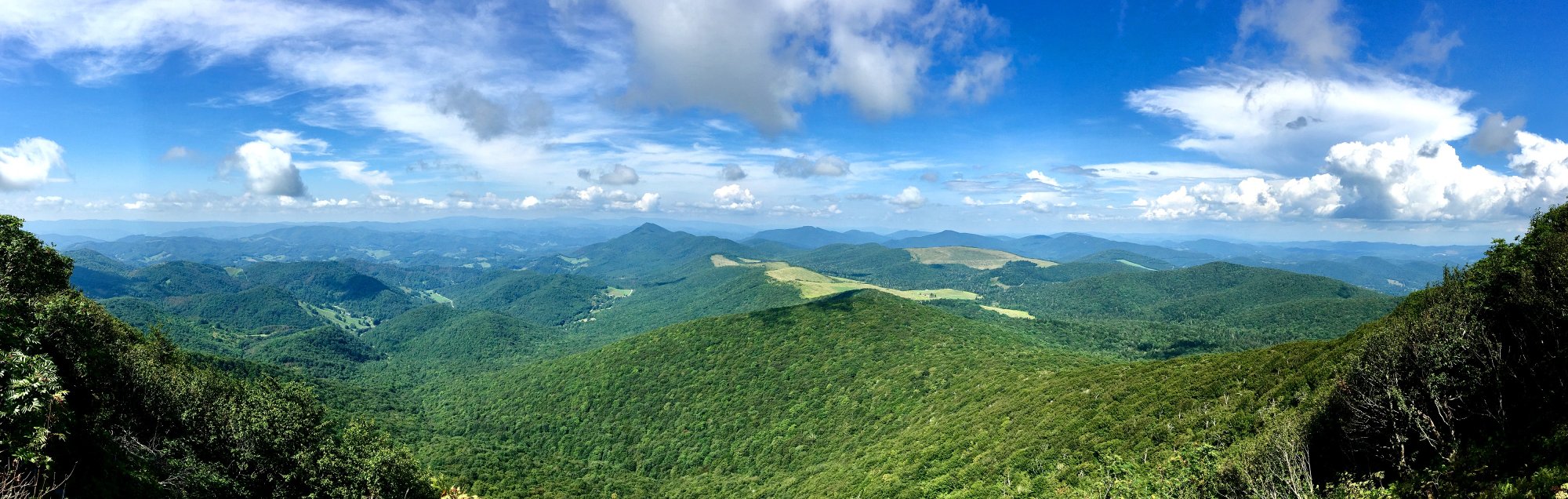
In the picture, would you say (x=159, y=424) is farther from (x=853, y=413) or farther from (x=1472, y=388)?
(x=853, y=413)

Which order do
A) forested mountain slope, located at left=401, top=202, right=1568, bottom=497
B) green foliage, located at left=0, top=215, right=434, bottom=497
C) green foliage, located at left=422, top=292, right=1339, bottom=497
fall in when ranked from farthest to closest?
green foliage, located at left=422, top=292, right=1339, bottom=497, green foliage, located at left=0, top=215, right=434, bottom=497, forested mountain slope, located at left=401, top=202, right=1568, bottom=497

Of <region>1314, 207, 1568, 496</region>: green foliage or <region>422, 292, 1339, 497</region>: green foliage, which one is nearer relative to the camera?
<region>1314, 207, 1568, 496</region>: green foliage

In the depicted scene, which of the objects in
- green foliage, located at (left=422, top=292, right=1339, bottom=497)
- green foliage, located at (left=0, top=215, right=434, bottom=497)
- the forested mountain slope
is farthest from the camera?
green foliage, located at (left=422, top=292, right=1339, bottom=497)

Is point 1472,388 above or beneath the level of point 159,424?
above

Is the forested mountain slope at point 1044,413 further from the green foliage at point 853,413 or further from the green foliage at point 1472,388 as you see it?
the green foliage at point 853,413

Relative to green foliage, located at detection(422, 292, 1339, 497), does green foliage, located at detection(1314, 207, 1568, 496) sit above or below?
above

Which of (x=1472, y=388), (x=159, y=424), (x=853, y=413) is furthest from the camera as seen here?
(x=853, y=413)

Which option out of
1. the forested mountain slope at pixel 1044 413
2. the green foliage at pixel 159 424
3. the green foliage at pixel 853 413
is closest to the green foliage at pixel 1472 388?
the forested mountain slope at pixel 1044 413

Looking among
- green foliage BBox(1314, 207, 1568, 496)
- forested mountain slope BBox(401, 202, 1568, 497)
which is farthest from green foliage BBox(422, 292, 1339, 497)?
green foliage BBox(1314, 207, 1568, 496)

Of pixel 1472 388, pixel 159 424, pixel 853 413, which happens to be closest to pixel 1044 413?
pixel 1472 388

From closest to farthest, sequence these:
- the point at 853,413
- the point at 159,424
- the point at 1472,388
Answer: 1. the point at 1472,388
2. the point at 159,424
3. the point at 853,413

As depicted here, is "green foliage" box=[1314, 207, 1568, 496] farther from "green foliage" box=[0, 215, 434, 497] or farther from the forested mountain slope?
"green foliage" box=[0, 215, 434, 497]
